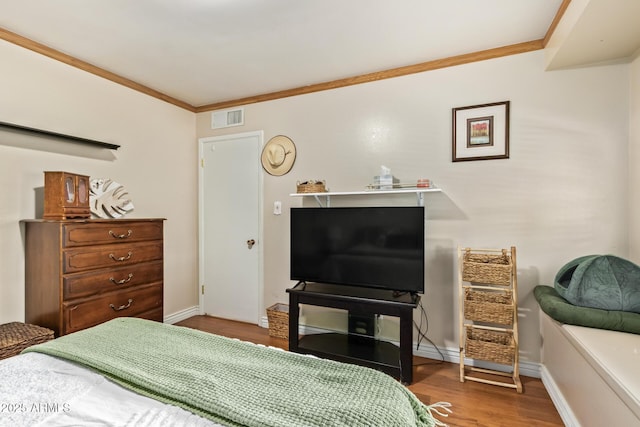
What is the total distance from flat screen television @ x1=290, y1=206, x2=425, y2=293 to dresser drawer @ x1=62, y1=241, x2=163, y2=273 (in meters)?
1.21

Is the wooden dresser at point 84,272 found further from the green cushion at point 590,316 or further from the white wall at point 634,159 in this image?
the white wall at point 634,159

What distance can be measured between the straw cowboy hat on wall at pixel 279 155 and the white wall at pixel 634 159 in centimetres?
258

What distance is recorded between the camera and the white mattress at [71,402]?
88 cm

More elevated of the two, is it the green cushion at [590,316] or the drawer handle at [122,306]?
the green cushion at [590,316]

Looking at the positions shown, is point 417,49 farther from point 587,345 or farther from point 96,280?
point 96,280

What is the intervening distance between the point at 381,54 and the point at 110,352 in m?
2.57

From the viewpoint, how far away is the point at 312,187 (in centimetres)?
289

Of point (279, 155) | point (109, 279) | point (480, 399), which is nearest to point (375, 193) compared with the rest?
point (279, 155)

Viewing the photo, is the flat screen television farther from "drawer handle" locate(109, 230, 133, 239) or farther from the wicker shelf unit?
"drawer handle" locate(109, 230, 133, 239)

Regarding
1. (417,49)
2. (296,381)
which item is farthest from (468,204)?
(296,381)

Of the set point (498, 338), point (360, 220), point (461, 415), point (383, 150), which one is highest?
point (383, 150)

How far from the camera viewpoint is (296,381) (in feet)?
3.52

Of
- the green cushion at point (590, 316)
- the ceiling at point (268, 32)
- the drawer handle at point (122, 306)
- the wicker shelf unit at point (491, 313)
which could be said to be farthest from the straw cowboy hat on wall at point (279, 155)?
the green cushion at point (590, 316)

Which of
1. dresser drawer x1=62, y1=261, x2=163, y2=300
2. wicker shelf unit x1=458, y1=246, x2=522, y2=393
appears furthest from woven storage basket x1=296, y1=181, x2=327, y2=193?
dresser drawer x1=62, y1=261, x2=163, y2=300
